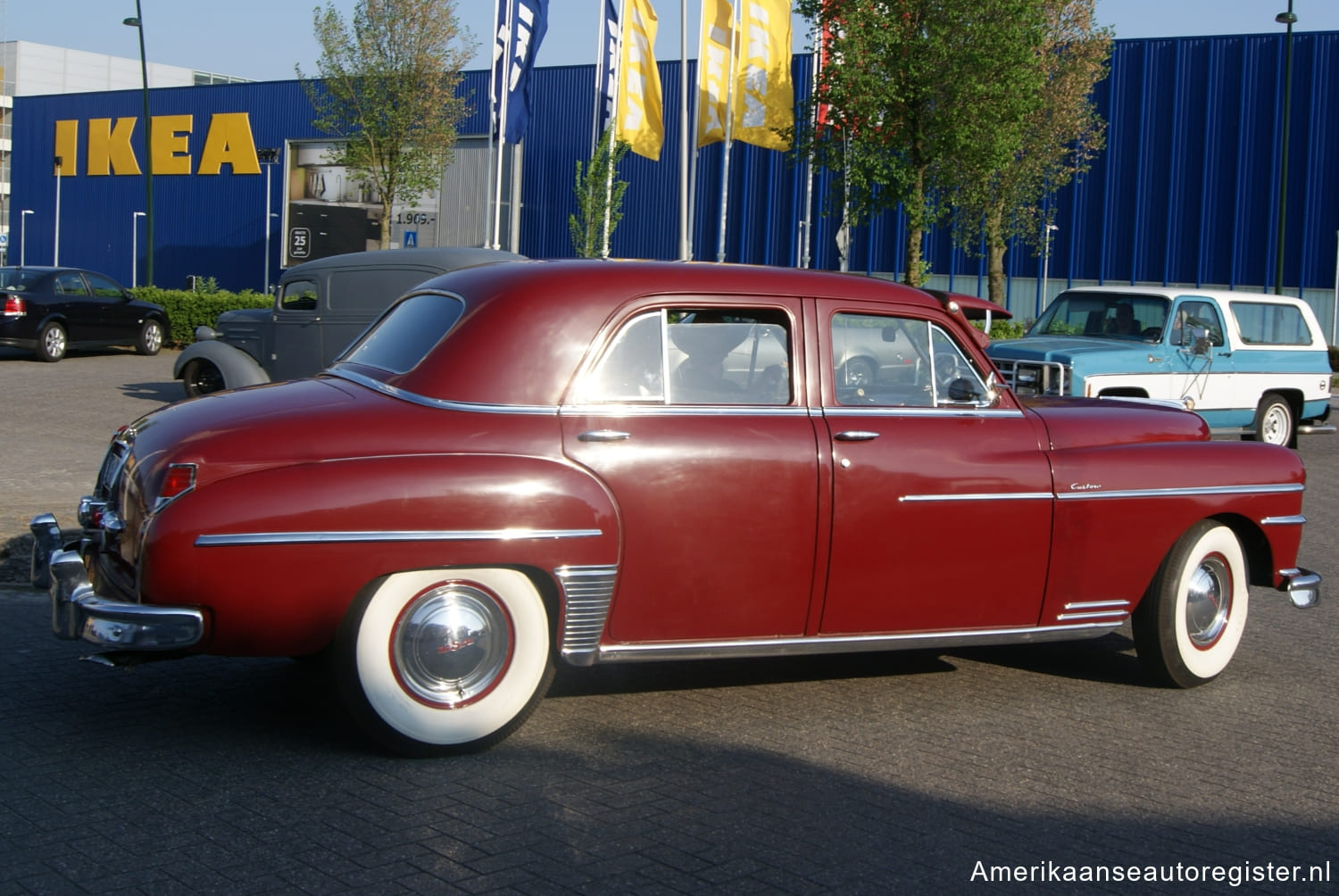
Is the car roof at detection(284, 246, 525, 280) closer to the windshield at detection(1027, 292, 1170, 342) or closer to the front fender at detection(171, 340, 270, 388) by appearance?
the front fender at detection(171, 340, 270, 388)

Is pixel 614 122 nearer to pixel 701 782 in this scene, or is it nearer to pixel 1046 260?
pixel 1046 260

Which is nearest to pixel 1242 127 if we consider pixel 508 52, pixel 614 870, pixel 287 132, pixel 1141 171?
pixel 1141 171

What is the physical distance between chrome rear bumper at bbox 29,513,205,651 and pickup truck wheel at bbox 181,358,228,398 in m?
12.2

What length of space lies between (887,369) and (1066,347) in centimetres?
800

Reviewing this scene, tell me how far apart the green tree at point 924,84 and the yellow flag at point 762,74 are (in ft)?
11.8

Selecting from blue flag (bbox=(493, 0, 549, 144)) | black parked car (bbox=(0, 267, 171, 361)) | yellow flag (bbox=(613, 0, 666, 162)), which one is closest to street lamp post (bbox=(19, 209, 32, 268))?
blue flag (bbox=(493, 0, 549, 144))

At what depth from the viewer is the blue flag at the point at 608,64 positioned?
98.9 feet

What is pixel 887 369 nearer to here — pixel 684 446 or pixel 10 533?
pixel 684 446

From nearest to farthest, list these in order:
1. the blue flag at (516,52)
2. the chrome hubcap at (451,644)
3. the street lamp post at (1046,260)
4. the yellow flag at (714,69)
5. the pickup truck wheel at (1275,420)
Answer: the chrome hubcap at (451,644), the pickup truck wheel at (1275,420), the yellow flag at (714,69), the blue flag at (516,52), the street lamp post at (1046,260)

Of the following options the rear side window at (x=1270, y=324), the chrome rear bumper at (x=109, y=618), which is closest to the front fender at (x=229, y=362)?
the rear side window at (x=1270, y=324)

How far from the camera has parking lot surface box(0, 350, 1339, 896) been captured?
3725 millimetres

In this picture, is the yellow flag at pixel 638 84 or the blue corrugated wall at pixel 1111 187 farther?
the blue corrugated wall at pixel 1111 187

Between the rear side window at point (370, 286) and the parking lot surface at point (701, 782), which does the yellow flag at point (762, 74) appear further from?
the parking lot surface at point (701, 782)

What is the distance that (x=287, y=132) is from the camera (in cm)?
4991
